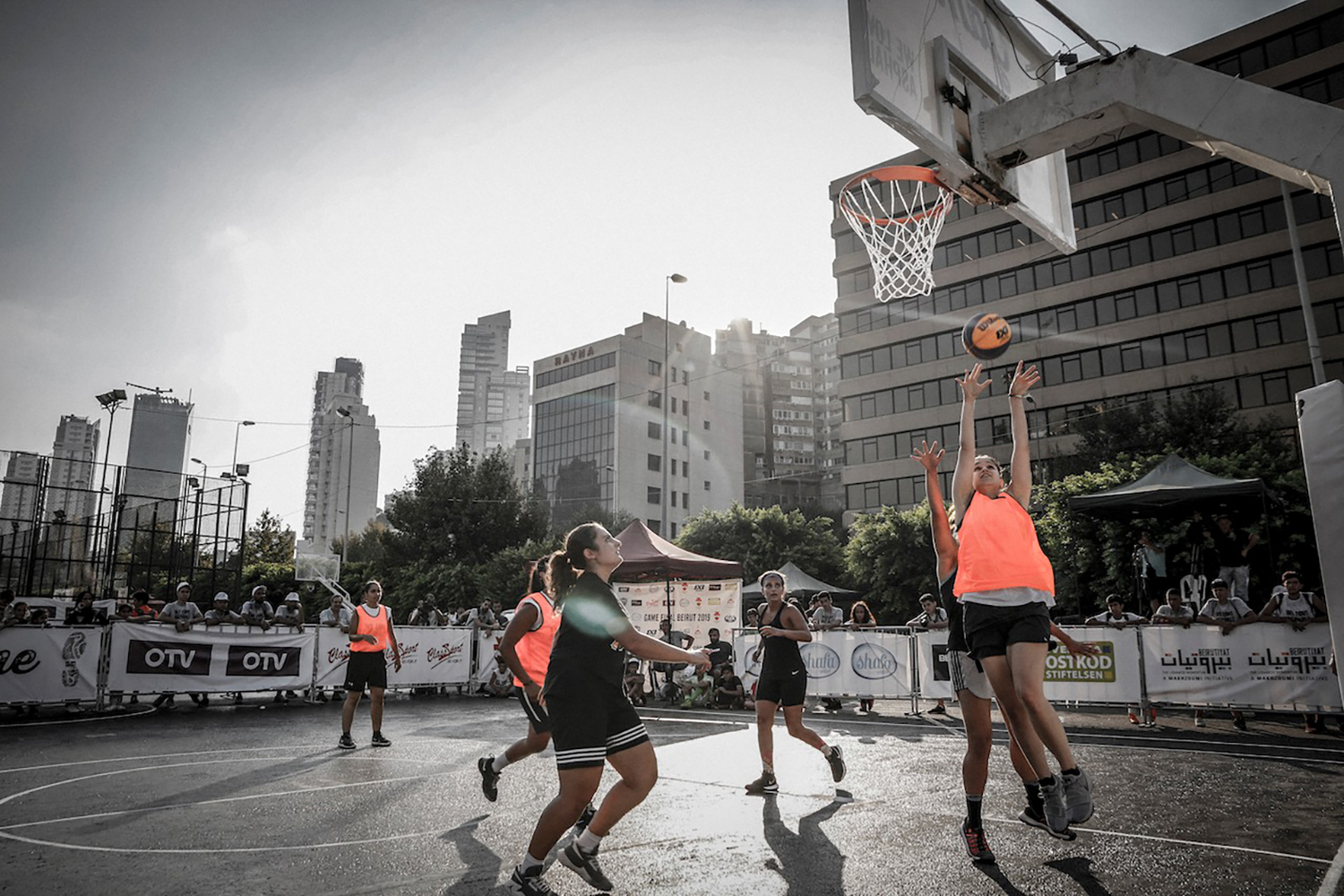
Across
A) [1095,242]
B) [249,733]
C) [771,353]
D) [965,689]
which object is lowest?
[249,733]

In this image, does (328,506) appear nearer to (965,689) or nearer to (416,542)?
(416,542)

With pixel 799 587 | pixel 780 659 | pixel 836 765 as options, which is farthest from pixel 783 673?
pixel 799 587

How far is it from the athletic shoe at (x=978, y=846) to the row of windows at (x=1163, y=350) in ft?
115

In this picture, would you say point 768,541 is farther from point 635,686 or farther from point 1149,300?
point 635,686

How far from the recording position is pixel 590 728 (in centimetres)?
416

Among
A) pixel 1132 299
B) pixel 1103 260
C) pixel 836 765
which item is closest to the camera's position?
pixel 836 765

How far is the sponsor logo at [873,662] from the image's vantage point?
14867 mm

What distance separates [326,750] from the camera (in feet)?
31.9

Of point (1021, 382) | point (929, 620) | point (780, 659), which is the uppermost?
point (1021, 382)

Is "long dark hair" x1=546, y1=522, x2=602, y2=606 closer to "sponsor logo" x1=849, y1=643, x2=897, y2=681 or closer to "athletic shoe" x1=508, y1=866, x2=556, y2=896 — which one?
"athletic shoe" x1=508, y1=866, x2=556, y2=896

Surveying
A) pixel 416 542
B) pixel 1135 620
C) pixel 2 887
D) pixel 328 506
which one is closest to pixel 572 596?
pixel 2 887

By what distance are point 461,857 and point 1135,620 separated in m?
11.9

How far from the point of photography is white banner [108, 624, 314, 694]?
576 inches

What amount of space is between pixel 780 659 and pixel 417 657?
12.6 metres
